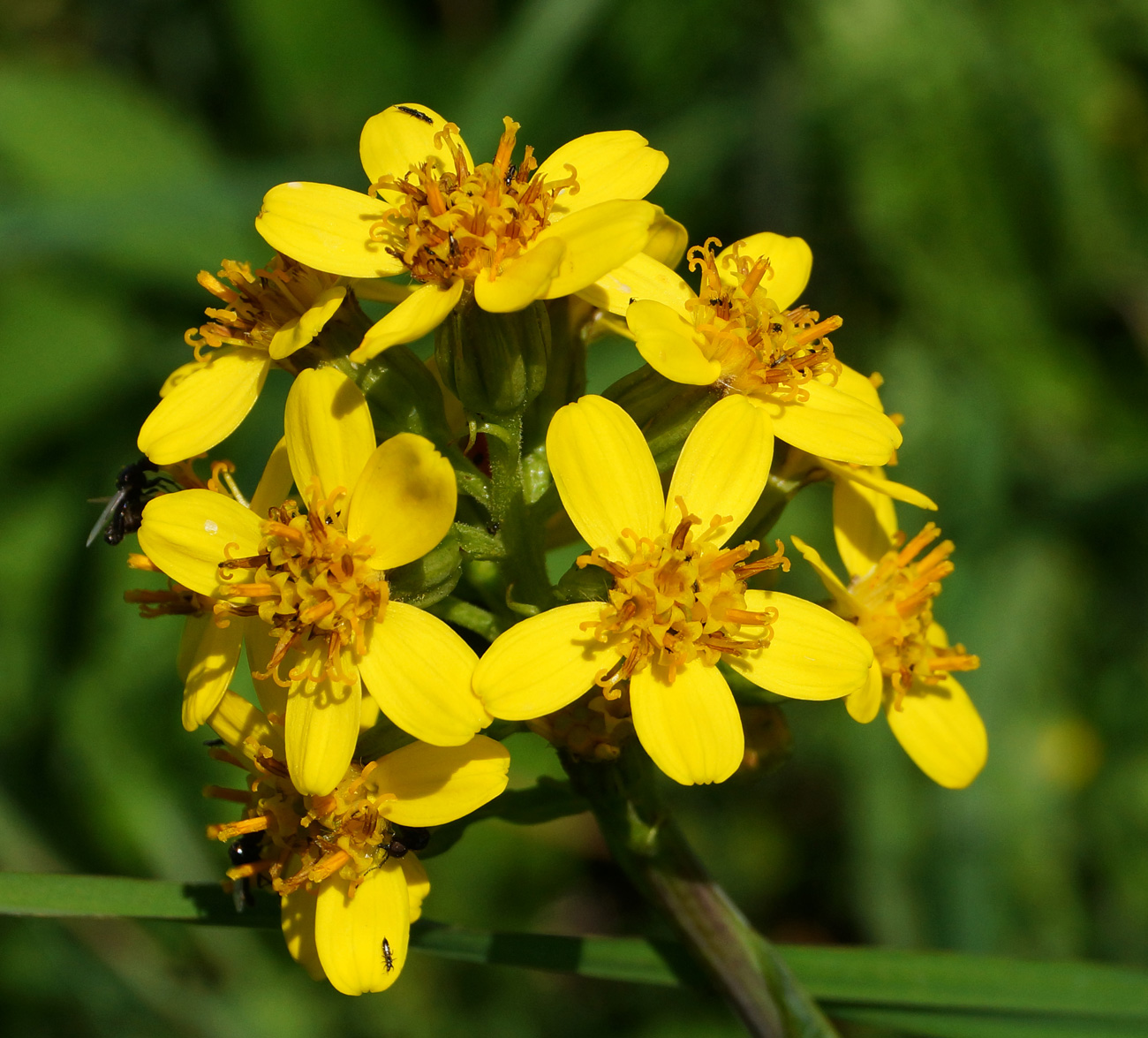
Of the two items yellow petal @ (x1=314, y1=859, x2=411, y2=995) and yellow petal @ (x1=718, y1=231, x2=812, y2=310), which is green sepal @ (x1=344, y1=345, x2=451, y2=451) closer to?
yellow petal @ (x1=718, y1=231, x2=812, y2=310)

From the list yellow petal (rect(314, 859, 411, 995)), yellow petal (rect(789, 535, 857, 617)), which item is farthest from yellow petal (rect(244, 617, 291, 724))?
yellow petal (rect(789, 535, 857, 617))

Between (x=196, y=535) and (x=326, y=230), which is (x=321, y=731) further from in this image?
(x=326, y=230)

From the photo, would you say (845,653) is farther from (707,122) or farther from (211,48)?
(211,48)

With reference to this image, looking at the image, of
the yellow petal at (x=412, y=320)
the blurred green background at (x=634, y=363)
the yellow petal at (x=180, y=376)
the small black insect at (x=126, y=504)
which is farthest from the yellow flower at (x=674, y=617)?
the blurred green background at (x=634, y=363)

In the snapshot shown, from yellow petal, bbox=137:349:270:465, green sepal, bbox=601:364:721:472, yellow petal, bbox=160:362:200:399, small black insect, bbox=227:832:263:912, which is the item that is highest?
yellow petal, bbox=160:362:200:399

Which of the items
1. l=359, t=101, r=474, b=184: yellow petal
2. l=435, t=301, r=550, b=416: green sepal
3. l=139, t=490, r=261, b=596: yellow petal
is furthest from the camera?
l=359, t=101, r=474, b=184: yellow petal

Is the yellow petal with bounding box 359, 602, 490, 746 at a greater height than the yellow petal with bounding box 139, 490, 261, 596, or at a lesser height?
lesser
